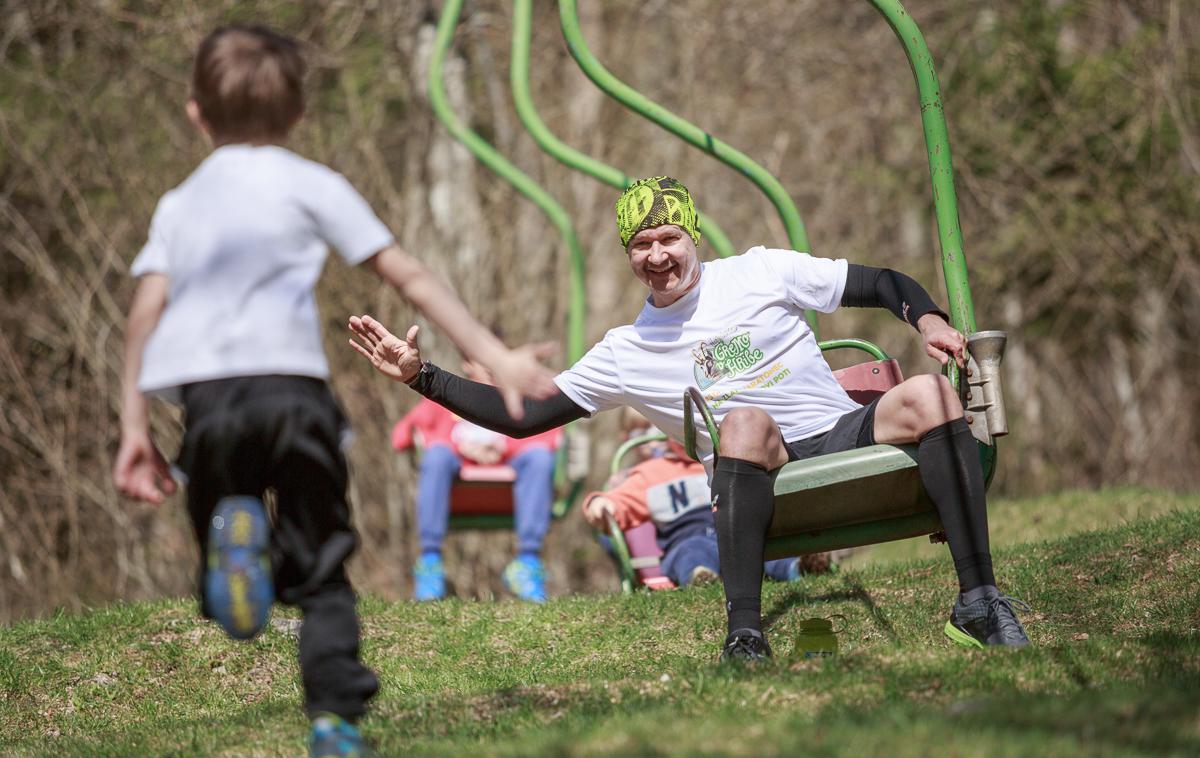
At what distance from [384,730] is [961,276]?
2.32 m

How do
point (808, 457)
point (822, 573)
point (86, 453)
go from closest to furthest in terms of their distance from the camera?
point (808, 457) < point (822, 573) < point (86, 453)

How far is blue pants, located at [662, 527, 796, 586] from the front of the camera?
20.3 ft

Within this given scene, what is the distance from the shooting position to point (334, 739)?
2773mm

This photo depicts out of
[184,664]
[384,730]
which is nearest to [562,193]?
[184,664]

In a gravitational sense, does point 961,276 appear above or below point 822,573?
above

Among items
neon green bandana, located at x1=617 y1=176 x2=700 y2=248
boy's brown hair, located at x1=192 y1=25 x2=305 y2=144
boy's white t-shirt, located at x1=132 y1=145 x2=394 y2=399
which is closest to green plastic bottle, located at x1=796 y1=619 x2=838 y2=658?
neon green bandana, located at x1=617 y1=176 x2=700 y2=248

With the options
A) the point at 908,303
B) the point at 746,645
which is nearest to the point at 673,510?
the point at 908,303

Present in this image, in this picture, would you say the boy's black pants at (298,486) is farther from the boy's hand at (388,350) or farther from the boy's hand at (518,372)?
the boy's hand at (388,350)

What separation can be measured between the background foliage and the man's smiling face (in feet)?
18.0

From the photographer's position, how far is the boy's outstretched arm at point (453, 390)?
13.1ft

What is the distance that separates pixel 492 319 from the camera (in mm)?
10852

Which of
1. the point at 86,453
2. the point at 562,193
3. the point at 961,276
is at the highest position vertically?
the point at 562,193

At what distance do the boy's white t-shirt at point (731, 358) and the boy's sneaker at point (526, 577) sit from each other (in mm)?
3077

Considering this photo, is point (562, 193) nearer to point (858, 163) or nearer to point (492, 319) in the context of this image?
point (492, 319)
